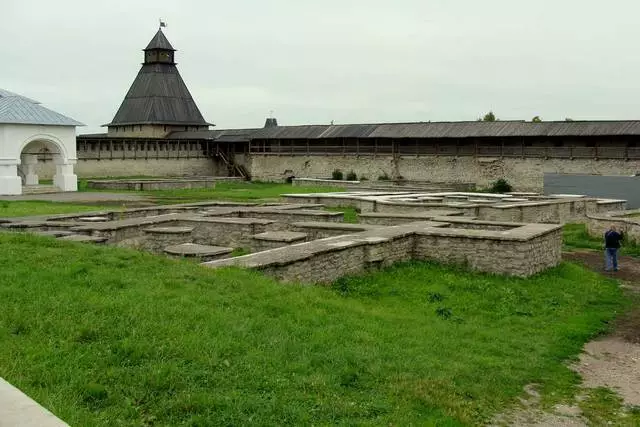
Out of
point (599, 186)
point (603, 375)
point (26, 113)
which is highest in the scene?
point (26, 113)

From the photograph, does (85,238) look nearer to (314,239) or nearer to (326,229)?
(314,239)

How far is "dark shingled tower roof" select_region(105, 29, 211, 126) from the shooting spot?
43656 millimetres

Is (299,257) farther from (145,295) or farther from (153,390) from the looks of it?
(153,390)

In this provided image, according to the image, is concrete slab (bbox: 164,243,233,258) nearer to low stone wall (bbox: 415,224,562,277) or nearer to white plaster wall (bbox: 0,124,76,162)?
low stone wall (bbox: 415,224,562,277)

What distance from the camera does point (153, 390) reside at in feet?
13.3

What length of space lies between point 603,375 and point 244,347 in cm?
308

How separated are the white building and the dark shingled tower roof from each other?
14675 mm

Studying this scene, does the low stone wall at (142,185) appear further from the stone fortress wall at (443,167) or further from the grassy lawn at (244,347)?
the grassy lawn at (244,347)

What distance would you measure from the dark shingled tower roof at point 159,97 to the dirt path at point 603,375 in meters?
38.6

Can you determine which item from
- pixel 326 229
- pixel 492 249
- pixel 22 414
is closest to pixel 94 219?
pixel 326 229

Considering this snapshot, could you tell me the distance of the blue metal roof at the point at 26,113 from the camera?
2583cm

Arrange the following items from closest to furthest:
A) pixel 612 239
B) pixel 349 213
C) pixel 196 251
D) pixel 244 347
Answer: pixel 244 347 → pixel 196 251 → pixel 612 239 → pixel 349 213

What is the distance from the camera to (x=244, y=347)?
485 cm

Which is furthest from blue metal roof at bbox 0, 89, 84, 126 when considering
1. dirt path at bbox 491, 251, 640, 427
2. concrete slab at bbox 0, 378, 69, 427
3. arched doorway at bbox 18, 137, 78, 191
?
concrete slab at bbox 0, 378, 69, 427
